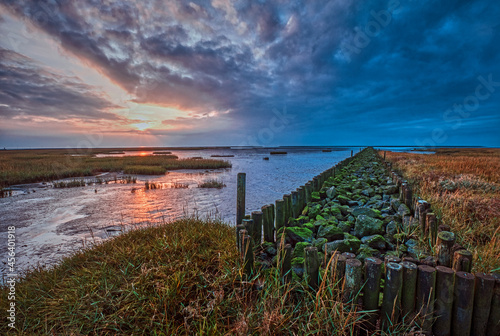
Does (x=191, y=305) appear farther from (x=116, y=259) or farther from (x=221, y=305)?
(x=116, y=259)

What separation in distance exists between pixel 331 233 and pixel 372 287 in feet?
6.17

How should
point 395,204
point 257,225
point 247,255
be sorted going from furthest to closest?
point 395,204, point 257,225, point 247,255

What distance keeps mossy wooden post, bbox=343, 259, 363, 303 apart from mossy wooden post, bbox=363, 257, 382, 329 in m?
0.09

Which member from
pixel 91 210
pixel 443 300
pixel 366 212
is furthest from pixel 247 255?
pixel 91 210

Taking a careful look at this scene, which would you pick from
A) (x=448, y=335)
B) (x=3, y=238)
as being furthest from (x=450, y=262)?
(x=3, y=238)

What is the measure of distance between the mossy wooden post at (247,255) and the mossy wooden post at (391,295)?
1.55 m

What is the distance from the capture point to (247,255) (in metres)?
2.90

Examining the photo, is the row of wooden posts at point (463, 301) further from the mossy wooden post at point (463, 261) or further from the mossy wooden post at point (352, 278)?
the mossy wooden post at point (352, 278)

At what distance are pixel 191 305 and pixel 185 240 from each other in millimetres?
1476

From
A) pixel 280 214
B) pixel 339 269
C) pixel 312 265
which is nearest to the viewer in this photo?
pixel 339 269

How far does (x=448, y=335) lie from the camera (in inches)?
85.3

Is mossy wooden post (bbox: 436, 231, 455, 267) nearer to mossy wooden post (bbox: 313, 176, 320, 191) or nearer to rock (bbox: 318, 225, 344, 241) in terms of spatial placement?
rock (bbox: 318, 225, 344, 241)

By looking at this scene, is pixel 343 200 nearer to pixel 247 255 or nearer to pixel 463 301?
pixel 463 301

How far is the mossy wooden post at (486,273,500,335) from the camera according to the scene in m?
2.03
